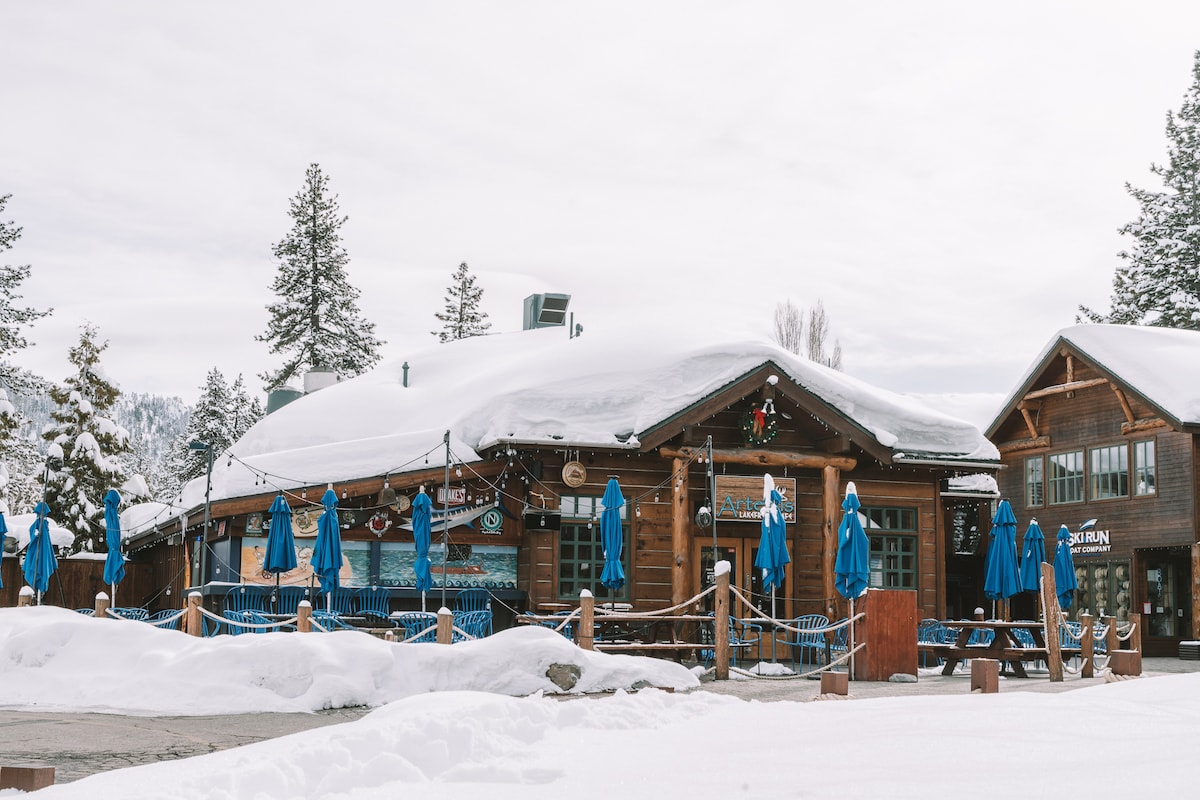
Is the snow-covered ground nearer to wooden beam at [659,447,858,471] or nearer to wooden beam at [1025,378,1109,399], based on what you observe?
wooden beam at [659,447,858,471]

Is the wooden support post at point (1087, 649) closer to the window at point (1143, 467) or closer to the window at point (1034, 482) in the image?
the window at point (1143, 467)

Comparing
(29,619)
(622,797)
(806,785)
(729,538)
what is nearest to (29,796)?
(622,797)

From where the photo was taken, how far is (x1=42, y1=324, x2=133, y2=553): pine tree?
31.6 m

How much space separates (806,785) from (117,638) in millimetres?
9312

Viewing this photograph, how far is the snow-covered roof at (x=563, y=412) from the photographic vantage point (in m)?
19.6

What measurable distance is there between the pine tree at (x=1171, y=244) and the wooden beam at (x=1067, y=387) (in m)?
8.83

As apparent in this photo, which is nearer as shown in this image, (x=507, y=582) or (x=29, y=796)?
(x=29, y=796)

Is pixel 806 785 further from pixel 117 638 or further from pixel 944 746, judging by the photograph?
pixel 117 638

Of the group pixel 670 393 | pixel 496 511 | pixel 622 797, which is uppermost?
pixel 670 393

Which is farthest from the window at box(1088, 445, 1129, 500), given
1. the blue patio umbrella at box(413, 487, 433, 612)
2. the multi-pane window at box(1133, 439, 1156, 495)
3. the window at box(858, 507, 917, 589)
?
the blue patio umbrella at box(413, 487, 433, 612)

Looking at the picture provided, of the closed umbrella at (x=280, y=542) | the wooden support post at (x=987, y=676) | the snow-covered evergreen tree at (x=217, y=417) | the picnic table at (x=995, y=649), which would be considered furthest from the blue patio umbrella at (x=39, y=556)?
the snow-covered evergreen tree at (x=217, y=417)

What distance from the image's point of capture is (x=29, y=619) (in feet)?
45.5

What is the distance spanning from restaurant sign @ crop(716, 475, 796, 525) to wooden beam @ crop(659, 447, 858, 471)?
286mm

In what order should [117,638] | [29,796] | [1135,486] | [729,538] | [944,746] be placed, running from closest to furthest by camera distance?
[29,796], [944,746], [117,638], [729,538], [1135,486]
